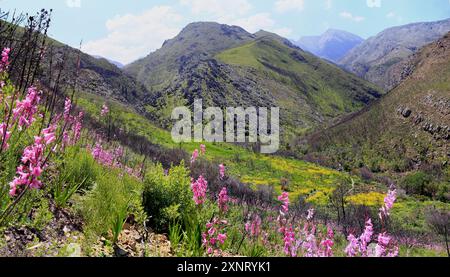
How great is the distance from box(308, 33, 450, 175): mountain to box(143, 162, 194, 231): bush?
5129 centimetres

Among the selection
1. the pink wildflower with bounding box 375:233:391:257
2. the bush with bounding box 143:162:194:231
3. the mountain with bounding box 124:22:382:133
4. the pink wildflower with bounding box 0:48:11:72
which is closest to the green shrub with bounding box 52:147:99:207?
the bush with bounding box 143:162:194:231

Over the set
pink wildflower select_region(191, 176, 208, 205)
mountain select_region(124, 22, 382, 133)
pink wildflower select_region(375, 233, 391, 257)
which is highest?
mountain select_region(124, 22, 382, 133)

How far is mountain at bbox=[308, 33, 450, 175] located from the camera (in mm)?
54750

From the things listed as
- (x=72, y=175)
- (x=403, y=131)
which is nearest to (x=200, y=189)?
(x=72, y=175)

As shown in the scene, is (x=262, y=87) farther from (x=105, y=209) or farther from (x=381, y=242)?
(x=381, y=242)

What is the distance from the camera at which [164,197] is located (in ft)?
17.9

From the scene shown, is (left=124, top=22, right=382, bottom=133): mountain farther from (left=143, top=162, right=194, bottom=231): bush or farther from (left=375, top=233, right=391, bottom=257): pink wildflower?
(left=375, top=233, right=391, bottom=257): pink wildflower

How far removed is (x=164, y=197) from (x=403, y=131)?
210 feet

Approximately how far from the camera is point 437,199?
30.8 meters

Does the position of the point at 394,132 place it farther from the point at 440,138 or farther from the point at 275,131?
the point at 275,131

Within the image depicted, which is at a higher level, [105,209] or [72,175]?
[72,175]

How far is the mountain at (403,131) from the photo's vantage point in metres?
54.8

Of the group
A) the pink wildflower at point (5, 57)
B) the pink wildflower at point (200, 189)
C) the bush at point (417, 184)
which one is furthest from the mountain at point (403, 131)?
the pink wildflower at point (5, 57)
